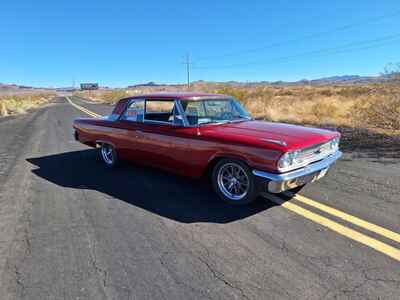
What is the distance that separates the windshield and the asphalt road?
1.12 m

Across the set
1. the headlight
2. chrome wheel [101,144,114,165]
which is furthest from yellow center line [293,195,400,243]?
chrome wheel [101,144,114,165]

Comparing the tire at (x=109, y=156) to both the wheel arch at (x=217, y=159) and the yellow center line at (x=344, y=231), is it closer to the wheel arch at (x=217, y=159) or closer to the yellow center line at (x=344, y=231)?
the wheel arch at (x=217, y=159)

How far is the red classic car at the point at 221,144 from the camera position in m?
3.68

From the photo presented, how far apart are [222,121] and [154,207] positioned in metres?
1.77

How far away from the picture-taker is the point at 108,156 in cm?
644

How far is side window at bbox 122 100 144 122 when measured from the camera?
5.49m

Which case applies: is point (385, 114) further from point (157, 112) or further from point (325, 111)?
point (157, 112)

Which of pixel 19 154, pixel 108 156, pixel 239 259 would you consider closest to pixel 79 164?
pixel 108 156

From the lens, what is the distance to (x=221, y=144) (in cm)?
400

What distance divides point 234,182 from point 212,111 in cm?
149

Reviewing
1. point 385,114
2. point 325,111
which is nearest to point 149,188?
point 385,114

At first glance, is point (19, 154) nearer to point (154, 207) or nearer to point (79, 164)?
Answer: point (79, 164)

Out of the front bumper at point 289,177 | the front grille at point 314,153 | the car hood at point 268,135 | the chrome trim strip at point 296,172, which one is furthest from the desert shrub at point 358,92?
the front bumper at point 289,177

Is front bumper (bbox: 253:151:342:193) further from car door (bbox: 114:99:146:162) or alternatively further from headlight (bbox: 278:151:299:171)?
car door (bbox: 114:99:146:162)
